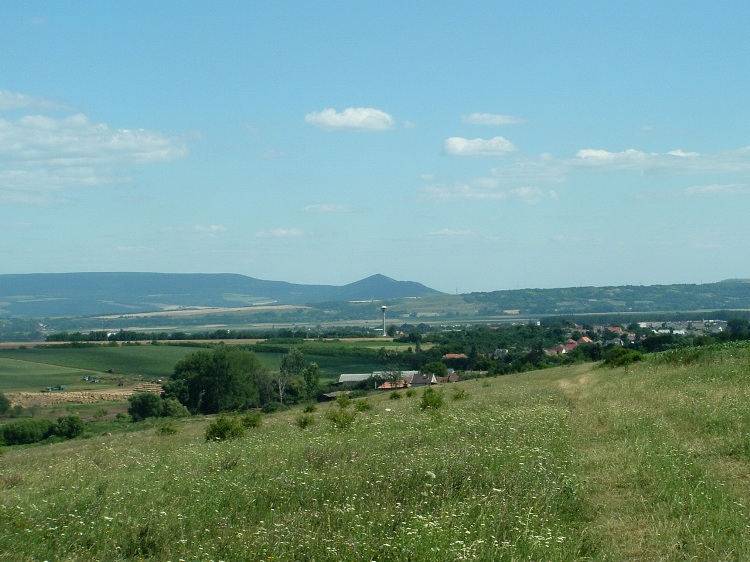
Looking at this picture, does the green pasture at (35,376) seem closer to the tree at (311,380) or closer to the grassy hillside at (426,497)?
the tree at (311,380)

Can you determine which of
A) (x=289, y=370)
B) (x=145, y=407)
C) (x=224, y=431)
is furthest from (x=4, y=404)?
(x=224, y=431)

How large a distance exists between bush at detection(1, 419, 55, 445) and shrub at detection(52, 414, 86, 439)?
1.75ft

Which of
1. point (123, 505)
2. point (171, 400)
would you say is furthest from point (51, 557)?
point (171, 400)

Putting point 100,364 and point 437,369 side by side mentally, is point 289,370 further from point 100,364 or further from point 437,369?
point 100,364

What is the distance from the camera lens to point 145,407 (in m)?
56.4

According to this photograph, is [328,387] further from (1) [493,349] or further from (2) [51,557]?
(2) [51,557]

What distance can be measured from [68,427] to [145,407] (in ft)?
36.5

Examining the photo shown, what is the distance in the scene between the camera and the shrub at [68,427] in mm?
44594

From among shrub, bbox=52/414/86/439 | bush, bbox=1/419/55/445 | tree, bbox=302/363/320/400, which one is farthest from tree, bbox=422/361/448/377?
bush, bbox=1/419/55/445

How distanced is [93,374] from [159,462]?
7514 cm

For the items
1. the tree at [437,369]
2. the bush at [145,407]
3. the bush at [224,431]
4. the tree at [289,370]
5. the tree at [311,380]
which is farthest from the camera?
the tree at [437,369]

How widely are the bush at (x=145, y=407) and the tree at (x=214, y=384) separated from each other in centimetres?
611

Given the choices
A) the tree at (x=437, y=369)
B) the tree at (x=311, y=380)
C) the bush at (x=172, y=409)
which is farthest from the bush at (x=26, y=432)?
the tree at (x=437, y=369)

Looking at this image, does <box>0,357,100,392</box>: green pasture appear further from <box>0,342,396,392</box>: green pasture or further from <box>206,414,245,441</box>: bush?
<box>206,414,245,441</box>: bush
